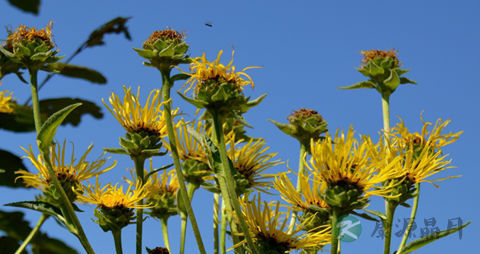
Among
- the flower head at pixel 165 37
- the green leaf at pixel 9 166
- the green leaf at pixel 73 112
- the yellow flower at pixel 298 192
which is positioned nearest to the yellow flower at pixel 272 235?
the yellow flower at pixel 298 192

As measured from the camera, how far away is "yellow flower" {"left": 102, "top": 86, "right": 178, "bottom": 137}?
1.69 meters

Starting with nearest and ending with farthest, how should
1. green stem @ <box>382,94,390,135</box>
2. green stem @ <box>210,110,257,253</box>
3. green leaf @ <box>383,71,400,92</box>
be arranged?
green stem @ <box>210,110,257,253</box> → green stem @ <box>382,94,390,135</box> → green leaf @ <box>383,71,400,92</box>

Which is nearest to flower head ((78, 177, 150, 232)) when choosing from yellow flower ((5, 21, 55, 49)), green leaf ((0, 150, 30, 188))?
yellow flower ((5, 21, 55, 49))

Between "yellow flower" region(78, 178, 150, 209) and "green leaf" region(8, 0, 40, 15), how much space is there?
1368mm

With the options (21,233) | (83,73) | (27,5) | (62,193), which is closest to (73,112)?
(83,73)

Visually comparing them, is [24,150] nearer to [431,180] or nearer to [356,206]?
[356,206]

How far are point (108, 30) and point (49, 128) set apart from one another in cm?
76

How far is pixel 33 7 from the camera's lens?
2869 millimetres

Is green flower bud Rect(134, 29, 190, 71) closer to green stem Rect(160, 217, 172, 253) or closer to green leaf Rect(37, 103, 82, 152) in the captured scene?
green leaf Rect(37, 103, 82, 152)

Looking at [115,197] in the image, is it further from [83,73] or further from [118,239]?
[83,73]

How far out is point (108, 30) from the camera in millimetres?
2086

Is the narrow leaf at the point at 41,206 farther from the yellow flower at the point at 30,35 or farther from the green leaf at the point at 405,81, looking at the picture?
the green leaf at the point at 405,81

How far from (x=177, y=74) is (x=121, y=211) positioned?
388 millimetres

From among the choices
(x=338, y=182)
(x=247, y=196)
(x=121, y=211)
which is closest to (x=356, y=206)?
(x=338, y=182)
